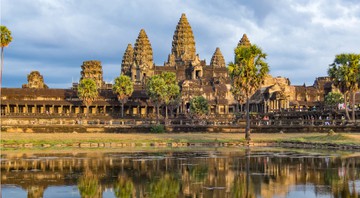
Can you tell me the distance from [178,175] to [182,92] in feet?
375

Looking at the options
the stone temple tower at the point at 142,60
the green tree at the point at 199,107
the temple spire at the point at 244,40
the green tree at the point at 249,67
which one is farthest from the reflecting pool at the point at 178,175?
the temple spire at the point at 244,40

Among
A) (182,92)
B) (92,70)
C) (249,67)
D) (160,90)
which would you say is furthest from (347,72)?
(92,70)

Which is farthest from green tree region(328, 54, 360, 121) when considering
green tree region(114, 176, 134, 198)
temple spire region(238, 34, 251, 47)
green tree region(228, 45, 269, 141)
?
temple spire region(238, 34, 251, 47)

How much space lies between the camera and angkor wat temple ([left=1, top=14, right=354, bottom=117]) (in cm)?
13450

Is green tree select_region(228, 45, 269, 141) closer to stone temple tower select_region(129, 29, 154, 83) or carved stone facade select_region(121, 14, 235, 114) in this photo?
carved stone facade select_region(121, 14, 235, 114)

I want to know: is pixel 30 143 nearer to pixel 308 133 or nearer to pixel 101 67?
pixel 308 133

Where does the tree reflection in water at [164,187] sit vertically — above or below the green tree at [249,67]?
below

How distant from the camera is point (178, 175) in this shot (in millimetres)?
35375

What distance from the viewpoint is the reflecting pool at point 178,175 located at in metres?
28.5

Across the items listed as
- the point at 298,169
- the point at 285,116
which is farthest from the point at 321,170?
the point at 285,116

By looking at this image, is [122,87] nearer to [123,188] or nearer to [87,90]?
[87,90]

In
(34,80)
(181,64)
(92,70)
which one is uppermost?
(181,64)

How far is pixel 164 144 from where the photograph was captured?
64.9m

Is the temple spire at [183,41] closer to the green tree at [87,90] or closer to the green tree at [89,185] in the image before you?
the green tree at [87,90]
